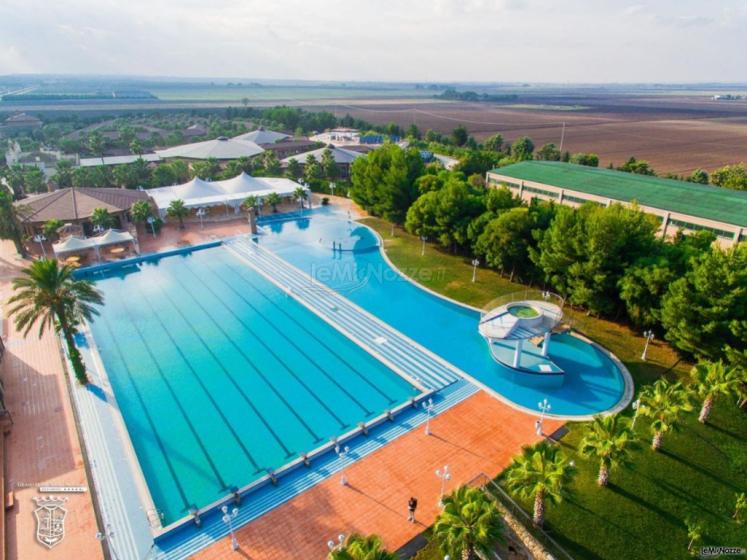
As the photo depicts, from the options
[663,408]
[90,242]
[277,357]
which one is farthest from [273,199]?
[663,408]

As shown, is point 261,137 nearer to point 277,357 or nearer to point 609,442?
point 277,357

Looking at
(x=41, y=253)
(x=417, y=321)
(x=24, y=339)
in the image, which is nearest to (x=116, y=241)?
(x=41, y=253)

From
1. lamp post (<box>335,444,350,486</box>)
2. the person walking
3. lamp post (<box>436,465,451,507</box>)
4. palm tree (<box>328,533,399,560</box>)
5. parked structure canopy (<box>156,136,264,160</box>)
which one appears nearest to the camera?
palm tree (<box>328,533,399,560</box>)

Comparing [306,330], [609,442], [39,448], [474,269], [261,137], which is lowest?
[39,448]

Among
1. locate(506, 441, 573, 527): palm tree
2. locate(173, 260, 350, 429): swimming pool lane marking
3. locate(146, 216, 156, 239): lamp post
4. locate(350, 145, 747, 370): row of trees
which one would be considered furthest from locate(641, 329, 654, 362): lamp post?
locate(146, 216, 156, 239): lamp post

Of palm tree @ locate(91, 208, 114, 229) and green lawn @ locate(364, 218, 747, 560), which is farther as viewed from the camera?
palm tree @ locate(91, 208, 114, 229)

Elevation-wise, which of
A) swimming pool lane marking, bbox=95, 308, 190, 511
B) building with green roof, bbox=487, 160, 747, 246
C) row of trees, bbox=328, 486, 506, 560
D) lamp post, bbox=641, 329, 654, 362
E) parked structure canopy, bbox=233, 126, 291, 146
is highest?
parked structure canopy, bbox=233, 126, 291, 146

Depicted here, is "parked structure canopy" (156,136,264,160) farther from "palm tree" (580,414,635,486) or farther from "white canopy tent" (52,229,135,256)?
"palm tree" (580,414,635,486)

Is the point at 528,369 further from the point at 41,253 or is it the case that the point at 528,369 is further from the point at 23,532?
the point at 41,253

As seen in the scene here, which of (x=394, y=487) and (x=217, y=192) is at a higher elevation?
(x=217, y=192)
